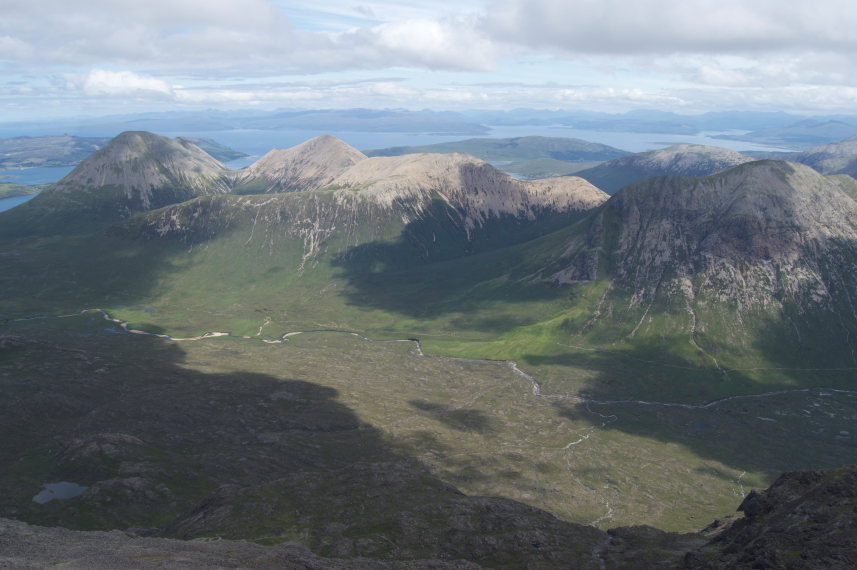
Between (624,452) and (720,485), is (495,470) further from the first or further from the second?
(720,485)

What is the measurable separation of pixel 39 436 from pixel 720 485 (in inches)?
8050

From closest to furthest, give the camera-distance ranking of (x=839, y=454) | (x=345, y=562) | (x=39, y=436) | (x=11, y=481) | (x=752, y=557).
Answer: (x=752, y=557) < (x=345, y=562) < (x=11, y=481) < (x=39, y=436) < (x=839, y=454)

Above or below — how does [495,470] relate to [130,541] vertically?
below

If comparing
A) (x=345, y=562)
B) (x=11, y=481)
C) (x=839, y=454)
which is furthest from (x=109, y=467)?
(x=839, y=454)

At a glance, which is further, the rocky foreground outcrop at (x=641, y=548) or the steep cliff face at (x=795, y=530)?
the rocky foreground outcrop at (x=641, y=548)

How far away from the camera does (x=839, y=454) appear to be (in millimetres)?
187875

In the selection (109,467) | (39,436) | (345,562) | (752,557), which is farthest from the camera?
(39,436)

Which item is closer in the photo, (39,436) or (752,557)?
(752,557)

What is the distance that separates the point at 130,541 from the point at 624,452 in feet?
491

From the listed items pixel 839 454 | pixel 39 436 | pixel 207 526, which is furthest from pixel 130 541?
pixel 839 454

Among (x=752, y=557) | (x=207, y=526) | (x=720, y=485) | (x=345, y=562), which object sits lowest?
(x=720, y=485)

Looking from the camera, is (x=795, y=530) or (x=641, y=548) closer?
(x=795, y=530)

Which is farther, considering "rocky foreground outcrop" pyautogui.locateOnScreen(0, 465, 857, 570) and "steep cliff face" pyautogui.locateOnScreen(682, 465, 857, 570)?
"rocky foreground outcrop" pyautogui.locateOnScreen(0, 465, 857, 570)

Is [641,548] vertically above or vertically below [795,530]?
below
